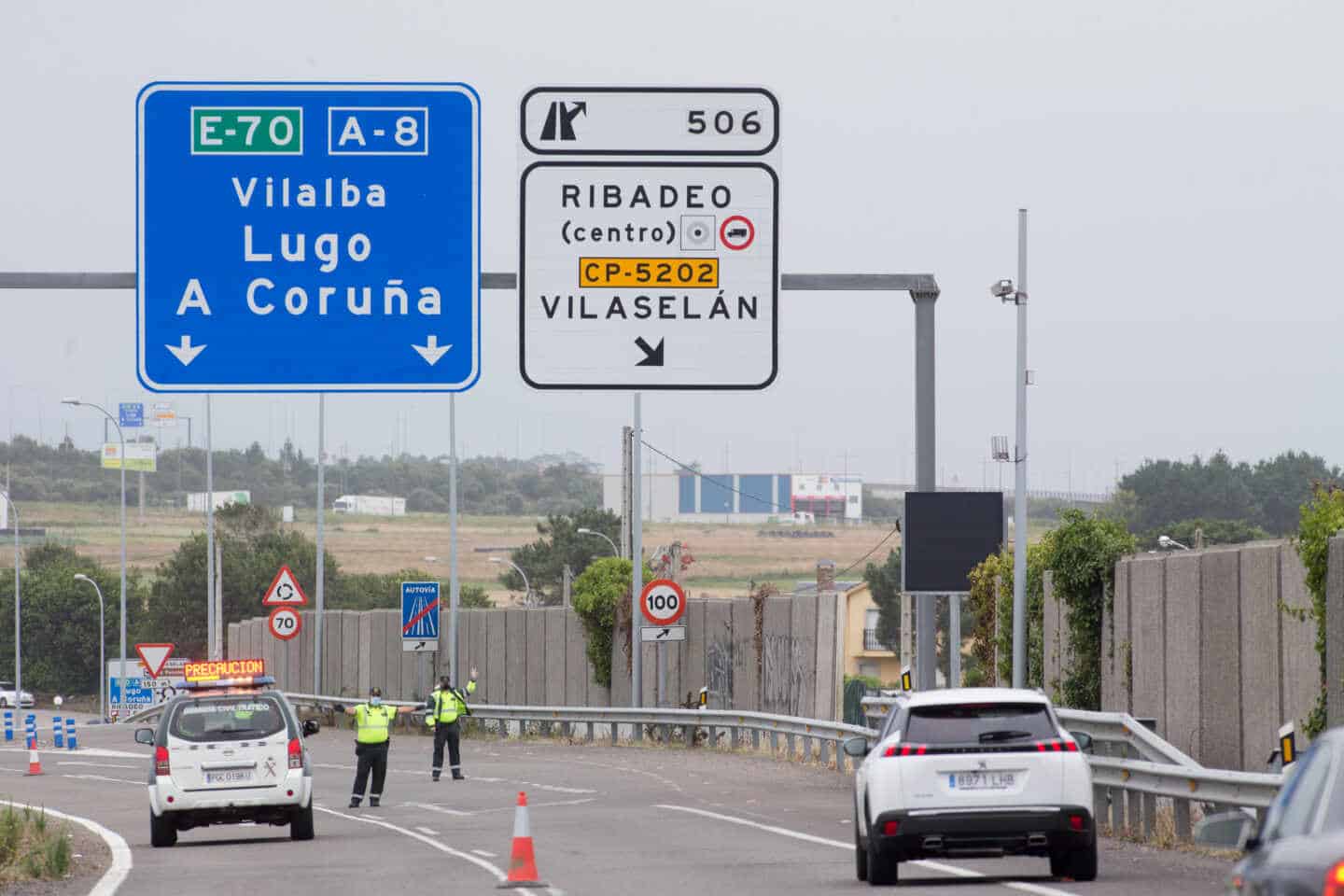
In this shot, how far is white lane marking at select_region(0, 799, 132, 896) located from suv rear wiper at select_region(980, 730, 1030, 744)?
7.24m

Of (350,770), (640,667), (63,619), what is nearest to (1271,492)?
(63,619)

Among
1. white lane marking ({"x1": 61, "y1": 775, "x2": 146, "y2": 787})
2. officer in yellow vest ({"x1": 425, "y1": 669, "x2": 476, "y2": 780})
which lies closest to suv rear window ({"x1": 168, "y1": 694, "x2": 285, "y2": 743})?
officer in yellow vest ({"x1": 425, "y1": 669, "x2": 476, "y2": 780})

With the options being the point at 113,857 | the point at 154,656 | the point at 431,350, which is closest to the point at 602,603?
the point at 154,656

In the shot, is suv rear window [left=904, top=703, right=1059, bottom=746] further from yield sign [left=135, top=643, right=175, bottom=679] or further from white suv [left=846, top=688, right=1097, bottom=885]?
yield sign [left=135, top=643, right=175, bottom=679]

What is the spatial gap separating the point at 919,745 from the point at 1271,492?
479 ft

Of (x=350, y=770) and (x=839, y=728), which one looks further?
(x=350, y=770)

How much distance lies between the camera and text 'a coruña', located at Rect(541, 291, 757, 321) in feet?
61.5

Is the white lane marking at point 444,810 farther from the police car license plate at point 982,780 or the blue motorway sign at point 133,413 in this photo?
the blue motorway sign at point 133,413

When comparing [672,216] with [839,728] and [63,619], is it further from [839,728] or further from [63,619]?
[63,619]

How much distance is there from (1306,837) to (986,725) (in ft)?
31.8

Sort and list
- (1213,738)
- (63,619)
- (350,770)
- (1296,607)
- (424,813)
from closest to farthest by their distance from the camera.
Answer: (1296,607)
(1213,738)
(424,813)
(350,770)
(63,619)

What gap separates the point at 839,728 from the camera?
34438mm

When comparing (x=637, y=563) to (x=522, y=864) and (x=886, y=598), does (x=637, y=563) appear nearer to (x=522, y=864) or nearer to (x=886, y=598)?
(x=522, y=864)

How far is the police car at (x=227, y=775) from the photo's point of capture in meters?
24.9
